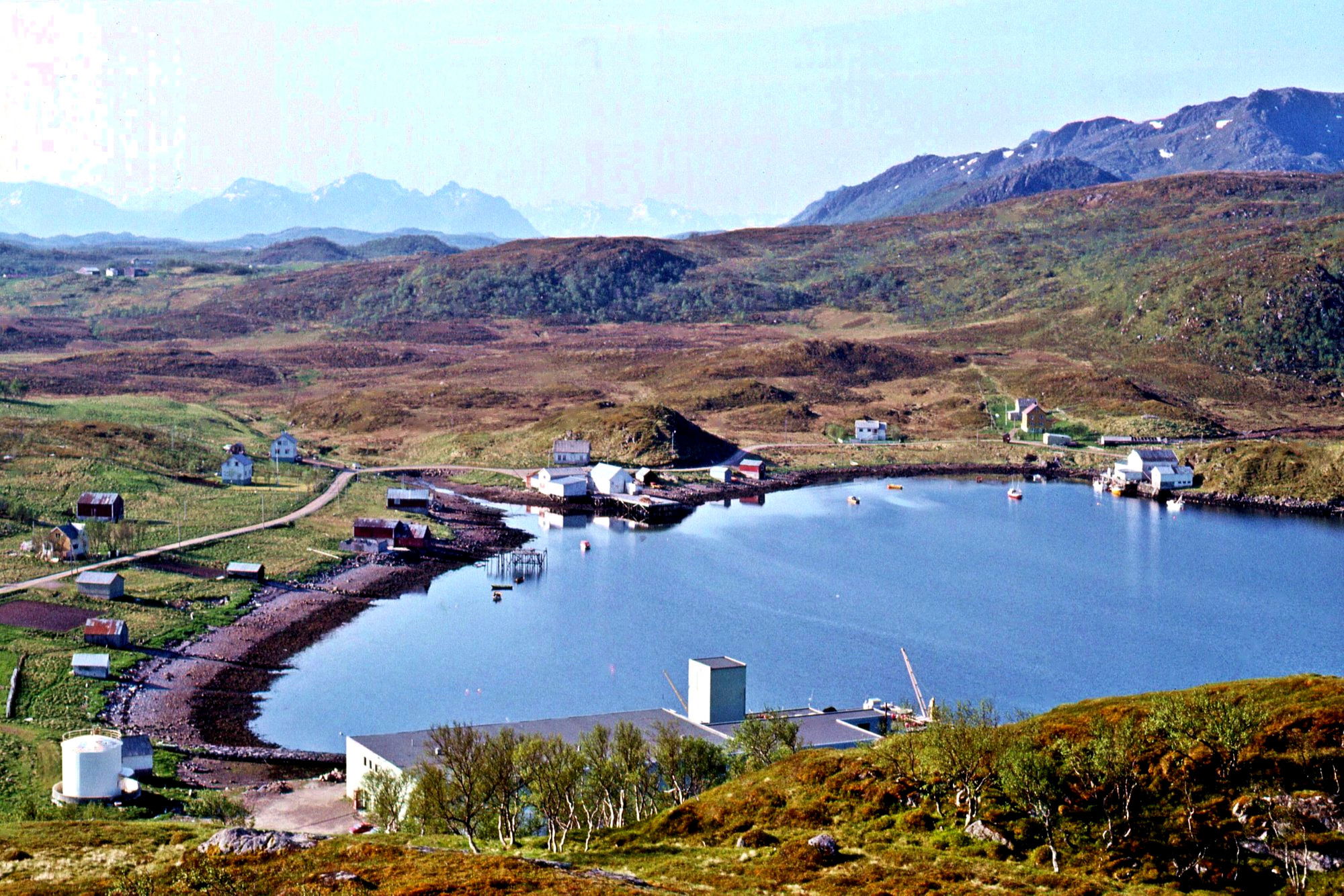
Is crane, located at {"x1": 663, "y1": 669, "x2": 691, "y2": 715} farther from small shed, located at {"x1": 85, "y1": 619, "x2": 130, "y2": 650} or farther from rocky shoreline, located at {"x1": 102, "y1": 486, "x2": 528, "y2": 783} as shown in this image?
small shed, located at {"x1": 85, "y1": 619, "x2": 130, "y2": 650}

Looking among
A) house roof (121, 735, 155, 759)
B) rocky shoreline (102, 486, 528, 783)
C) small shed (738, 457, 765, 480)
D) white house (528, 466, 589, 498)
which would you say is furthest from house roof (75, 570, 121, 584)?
small shed (738, 457, 765, 480)

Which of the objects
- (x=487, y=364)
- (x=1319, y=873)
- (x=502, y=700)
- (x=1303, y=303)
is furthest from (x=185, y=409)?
(x=1303, y=303)

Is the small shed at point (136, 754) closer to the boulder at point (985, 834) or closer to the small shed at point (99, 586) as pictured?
the small shed at point (99, 586)

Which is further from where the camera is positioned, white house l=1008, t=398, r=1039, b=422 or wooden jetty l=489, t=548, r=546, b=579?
white house l=1008, t=398, r=1039, b=422

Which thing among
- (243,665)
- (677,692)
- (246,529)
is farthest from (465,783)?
(246,529)

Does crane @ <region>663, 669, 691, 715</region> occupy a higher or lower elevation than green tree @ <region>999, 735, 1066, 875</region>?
lower
